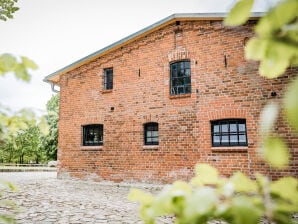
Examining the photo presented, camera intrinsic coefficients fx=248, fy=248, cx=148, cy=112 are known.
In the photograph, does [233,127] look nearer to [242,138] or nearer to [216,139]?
[242,138]

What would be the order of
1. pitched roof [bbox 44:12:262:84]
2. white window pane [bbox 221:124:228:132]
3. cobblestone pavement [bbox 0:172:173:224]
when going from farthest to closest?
pitched roof [bbox 44:12:262:84], white window pane [bbox 221:124:228:132], cobblestone pavement [bbox 0:172:173:224]

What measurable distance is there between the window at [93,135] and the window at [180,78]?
13.1ft

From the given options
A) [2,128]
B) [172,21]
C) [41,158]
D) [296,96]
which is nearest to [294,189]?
[296,96]

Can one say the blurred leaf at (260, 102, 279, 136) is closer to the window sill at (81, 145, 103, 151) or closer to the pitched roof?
the pitched roof

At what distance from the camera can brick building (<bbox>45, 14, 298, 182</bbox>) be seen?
8383 millimetres

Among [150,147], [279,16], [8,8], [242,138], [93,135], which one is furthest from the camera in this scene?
[93,135]

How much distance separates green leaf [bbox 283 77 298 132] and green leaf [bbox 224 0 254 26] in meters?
0.21

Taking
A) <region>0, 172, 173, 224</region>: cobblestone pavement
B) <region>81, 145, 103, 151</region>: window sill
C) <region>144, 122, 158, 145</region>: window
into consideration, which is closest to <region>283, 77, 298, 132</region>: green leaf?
<region>0, 172, 173, 224</region>: cobblestone pavement

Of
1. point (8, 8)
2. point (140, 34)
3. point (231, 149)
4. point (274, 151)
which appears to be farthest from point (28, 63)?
point (140, 34)

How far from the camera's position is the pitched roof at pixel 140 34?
912 cm

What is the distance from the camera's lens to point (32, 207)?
6.08 m

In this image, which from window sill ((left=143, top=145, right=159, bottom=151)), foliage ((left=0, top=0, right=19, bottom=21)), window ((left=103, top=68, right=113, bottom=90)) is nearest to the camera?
foliage ((left=0, top=0, right=19, bottom=21))

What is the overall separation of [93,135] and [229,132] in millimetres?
6277

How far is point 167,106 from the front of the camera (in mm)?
9797
